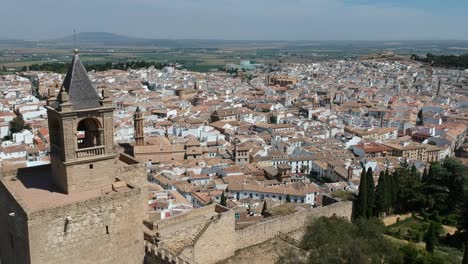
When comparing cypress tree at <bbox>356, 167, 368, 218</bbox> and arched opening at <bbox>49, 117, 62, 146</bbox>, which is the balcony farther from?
cypress tree at <bbox>356, 167, 368, 218</bbox>

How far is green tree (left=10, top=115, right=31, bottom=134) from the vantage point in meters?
55.3

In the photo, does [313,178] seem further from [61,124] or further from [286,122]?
[61,124]

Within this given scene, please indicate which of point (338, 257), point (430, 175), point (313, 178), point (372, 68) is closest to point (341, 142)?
point (313, 178)

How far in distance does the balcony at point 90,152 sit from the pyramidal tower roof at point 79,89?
968mm

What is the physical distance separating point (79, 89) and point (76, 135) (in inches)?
43.3

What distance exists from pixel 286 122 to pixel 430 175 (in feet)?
137

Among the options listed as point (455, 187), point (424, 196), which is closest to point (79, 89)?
point (424, 196)

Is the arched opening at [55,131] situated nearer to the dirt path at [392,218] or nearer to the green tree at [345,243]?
the green tree at [345,243]

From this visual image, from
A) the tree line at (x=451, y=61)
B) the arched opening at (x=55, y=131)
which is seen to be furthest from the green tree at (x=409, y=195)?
the tree line at (x=451, y=61)

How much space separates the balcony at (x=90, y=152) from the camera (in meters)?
10.6

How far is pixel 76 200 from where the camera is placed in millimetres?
10312

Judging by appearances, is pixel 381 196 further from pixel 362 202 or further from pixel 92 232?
pixel 92 232

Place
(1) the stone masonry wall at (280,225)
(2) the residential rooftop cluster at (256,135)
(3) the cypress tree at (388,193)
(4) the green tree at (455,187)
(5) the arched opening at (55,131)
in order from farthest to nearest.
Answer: (2) the residential rooftop cluster at (256,135) < (4) the green tree at (455,187) < (3) the cypress tree at (388,193) < (1) the stone masonry wall at (280,225) < (5) the arched opening at (55,131)

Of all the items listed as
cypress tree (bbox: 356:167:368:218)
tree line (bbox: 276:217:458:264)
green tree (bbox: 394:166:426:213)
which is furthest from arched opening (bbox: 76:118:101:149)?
green tree (bbox: 394:166:426:213)
